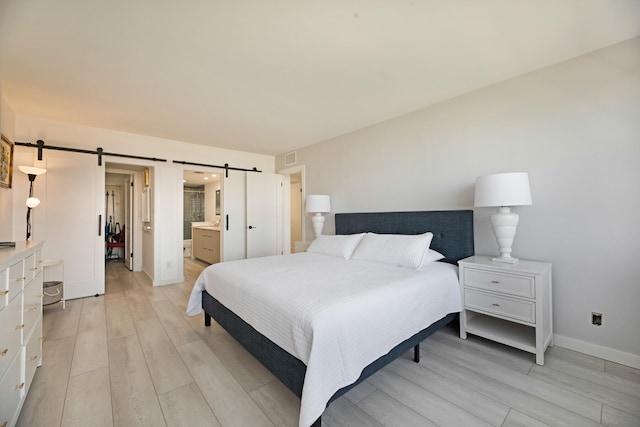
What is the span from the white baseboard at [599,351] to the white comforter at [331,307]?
84 centimetres

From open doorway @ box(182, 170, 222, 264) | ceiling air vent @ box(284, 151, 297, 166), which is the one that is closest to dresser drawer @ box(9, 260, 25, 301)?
ceiling air vent @ box(284, 151, 297, 166)

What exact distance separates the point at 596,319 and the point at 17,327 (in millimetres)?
3846

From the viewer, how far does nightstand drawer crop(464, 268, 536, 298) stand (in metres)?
1.95

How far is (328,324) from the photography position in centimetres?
129

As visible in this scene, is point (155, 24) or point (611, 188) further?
point (611, 188)

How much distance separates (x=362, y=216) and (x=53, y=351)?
3.30 metres

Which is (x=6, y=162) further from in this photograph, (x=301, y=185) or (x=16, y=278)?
(x=301, y=185)

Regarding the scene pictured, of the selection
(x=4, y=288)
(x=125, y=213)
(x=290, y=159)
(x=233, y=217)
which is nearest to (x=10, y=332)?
(x=4, y=288)

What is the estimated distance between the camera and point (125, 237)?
5914 mm

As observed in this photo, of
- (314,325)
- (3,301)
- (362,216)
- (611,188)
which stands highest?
(611,188)

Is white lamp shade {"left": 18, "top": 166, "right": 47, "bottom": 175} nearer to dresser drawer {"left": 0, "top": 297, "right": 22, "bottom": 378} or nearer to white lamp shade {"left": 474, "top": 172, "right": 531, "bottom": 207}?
dresser drawer {"left": 0, "top": 297, "right": 22, "bottom": 378}

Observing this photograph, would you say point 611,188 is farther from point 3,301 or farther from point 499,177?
point 3,301

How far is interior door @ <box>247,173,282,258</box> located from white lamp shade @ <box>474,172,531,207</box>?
3.92 m

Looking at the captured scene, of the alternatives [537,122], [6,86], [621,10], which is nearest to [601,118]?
[537,122]
